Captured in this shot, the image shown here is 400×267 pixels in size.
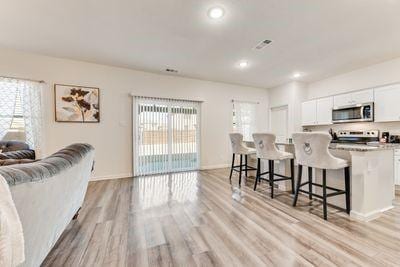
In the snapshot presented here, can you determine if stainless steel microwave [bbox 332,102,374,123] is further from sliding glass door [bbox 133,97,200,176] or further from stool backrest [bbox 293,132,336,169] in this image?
sliding glass door [bbox 133,97,200,176]

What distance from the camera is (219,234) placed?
6.48 ft

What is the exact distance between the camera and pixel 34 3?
2.22 m

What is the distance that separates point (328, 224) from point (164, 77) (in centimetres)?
453

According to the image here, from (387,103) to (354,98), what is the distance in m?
0.66

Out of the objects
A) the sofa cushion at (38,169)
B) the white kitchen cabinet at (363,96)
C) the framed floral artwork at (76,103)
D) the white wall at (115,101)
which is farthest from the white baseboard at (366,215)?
the framed floral artwork at (76,103)

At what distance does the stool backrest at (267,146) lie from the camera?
3.03 meters

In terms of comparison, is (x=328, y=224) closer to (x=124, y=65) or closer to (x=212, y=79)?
(x=212, y=79)

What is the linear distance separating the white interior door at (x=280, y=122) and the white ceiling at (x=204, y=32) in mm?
1982

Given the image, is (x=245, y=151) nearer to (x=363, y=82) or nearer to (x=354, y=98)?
(x=354, y=98)

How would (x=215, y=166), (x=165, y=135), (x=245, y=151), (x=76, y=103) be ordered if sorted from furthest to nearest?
1. (x=215, y=166)
2. (x=165, y=135)
3. (x=76, y=103)
4. (x=245, y=151)

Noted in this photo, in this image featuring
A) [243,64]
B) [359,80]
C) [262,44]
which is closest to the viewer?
[262,44]

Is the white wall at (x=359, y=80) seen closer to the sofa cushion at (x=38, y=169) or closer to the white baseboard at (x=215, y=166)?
the white baseboard at (x=215, y=166)

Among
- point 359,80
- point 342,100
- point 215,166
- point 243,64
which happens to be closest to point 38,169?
point 243,64

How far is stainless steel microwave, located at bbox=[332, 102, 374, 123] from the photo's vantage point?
408 cm
